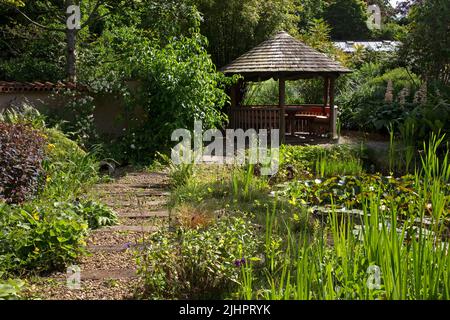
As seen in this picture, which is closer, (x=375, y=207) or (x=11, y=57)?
(x=375, y=207)

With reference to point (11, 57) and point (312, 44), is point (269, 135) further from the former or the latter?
point (11, 57)

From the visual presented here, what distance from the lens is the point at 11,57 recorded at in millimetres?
15078

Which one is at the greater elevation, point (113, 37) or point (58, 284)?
point (113, 37)

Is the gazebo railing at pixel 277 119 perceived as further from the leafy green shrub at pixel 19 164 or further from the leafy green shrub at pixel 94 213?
the leafy green shrub at pixel 94 213

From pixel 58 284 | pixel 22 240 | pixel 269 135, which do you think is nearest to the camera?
pixel 58 284

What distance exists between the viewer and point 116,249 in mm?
4719

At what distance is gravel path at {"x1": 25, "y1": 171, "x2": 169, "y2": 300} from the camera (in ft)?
12.5

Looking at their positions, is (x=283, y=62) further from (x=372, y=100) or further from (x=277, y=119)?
(x=372, y=100)

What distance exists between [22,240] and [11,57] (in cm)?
1208

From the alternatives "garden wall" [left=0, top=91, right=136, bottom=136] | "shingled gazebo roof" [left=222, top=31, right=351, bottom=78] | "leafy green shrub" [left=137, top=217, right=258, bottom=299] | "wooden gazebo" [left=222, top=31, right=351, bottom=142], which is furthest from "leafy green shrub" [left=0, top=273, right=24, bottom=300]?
"shingled gazebo roof" [left=222, top=31, right=351, bottom=78]

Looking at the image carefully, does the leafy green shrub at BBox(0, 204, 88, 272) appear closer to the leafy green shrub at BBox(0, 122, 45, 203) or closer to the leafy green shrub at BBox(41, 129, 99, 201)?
the leafy green shrub at BBox(0, 122, 45, 203)

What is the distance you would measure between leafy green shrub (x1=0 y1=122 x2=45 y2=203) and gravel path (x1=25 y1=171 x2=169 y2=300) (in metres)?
0.87

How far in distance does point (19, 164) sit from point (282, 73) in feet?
26.5

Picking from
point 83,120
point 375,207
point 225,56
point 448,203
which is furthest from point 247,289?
point 225,56
